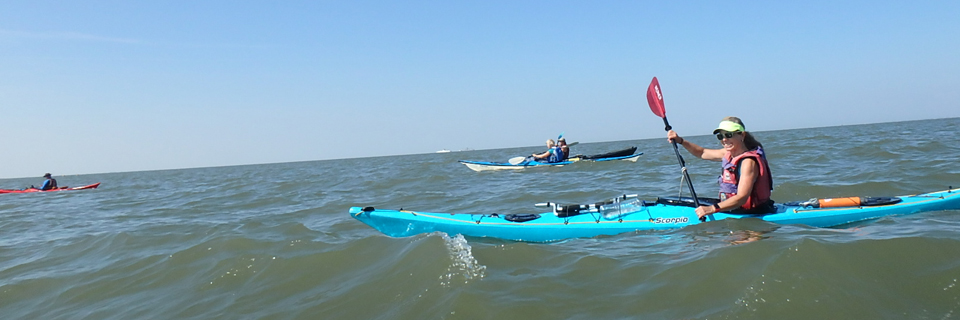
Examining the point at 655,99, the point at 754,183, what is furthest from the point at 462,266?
the point at 655,99

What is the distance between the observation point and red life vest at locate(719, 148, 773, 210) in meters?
4.87

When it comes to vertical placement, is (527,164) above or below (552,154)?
below

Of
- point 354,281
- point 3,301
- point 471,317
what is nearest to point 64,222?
point 3,301

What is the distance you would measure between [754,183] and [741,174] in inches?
11.4

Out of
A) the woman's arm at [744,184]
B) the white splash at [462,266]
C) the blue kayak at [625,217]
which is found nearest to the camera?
the white splash at [462,266]

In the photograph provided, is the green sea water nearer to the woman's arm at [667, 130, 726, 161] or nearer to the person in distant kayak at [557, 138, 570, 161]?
the woman's arm at [667, 130, 726, 161]

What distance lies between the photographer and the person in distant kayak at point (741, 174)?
470 cm

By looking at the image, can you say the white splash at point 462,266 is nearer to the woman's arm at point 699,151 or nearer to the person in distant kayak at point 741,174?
the person in distant kayak at point 741,174

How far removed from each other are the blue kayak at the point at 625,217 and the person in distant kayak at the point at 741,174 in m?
0.17

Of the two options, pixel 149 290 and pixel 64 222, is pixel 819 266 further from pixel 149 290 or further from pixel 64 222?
pixel 64 222

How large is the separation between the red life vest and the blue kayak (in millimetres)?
166

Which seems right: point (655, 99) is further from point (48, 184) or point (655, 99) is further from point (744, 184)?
point (48, 184)

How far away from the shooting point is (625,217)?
5.57 m

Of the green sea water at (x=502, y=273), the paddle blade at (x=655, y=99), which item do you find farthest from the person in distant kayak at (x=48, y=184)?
the paddle blade at (x=655, y=99)
